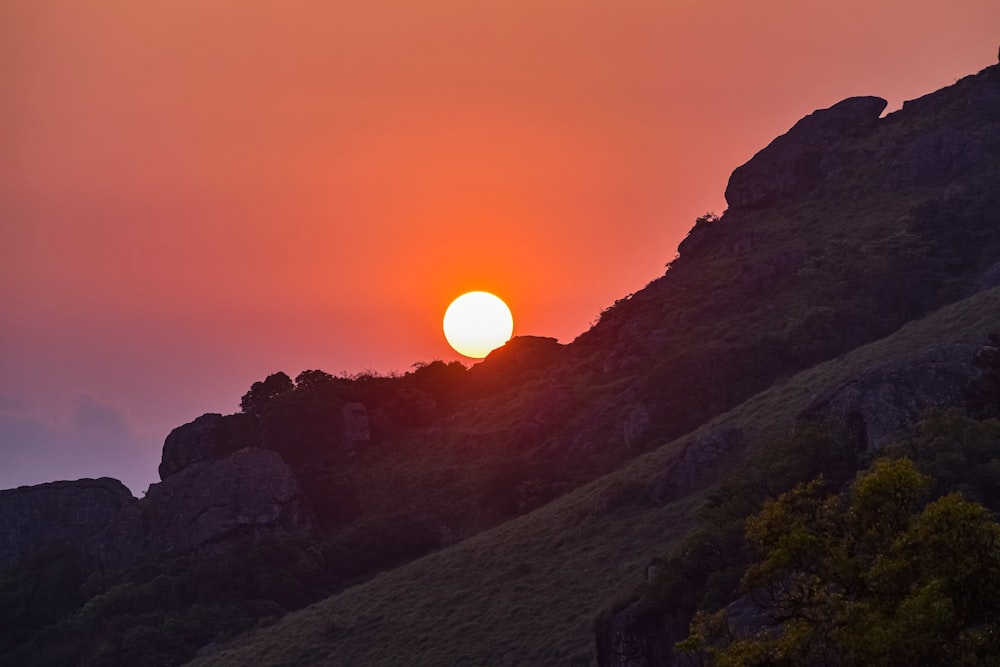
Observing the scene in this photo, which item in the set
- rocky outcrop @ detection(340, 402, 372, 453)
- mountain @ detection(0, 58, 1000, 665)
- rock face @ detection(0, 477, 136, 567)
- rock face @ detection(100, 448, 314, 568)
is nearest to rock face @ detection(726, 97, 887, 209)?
mountain @ detection(0, 58, 1000, 665)

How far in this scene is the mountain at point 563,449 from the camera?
57.5 meters

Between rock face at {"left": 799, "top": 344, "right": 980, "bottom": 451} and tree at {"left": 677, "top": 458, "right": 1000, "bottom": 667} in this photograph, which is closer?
tree at {"left": 677, "top": 458, "right": 1000, "bottom": 667}

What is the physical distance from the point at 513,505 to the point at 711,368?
20.0 meters

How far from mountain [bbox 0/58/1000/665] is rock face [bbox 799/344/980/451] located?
16cm

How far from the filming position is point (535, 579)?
6175 centimetres

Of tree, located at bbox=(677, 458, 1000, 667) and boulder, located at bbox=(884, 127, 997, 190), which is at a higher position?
boulder, located at bbox=(884, 127, 997, 190)

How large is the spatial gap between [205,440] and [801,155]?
246 feet

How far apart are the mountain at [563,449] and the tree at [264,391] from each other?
32cm

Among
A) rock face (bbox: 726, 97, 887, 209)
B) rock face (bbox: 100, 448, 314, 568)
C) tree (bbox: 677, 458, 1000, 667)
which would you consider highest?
rock face (bbox: 726, 97, 887, 209)

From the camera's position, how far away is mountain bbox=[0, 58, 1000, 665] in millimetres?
57531

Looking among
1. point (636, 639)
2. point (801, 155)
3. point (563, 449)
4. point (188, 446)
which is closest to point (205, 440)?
point (188, 446)

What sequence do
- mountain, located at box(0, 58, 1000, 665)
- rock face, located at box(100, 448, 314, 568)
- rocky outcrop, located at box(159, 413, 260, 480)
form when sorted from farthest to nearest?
rocky outcrop, located at box(159, 413, 260, 480) → rock face, located at box(100, 448, 314, 568) → mountain, located at box(0, 58, 1000, 665)

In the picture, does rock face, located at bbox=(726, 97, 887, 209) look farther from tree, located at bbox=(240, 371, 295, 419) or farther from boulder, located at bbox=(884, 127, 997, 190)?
tree, located at bbox=(240, 371, 295, 419)

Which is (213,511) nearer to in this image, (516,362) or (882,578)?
(516,362)
